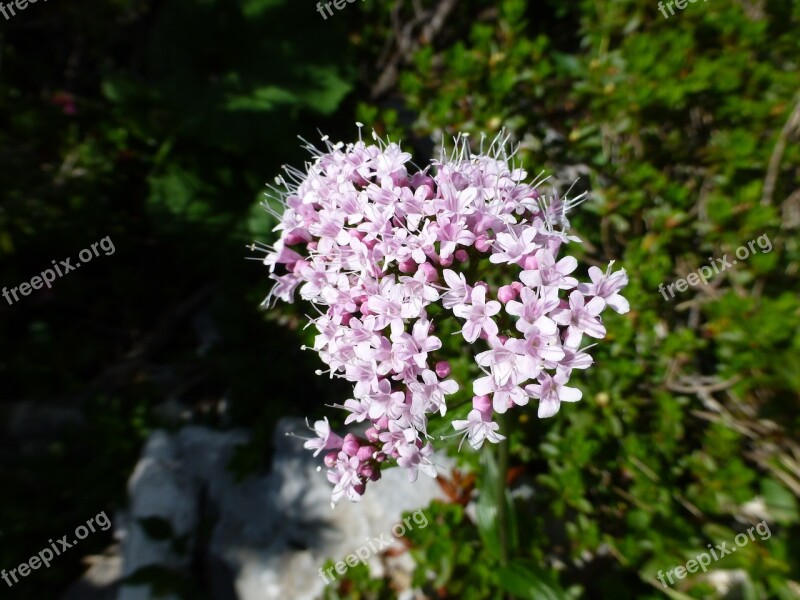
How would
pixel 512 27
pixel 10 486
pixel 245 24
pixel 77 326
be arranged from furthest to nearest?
pixel 77 326 → pixel 245 24 → pixel 10 486 → pixel 512 27

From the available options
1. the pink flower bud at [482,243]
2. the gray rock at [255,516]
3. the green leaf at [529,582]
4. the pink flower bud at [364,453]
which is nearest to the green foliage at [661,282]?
the green leaf at [529,582]

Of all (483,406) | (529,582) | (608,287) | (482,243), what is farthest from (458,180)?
(529,582)

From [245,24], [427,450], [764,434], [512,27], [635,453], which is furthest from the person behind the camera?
[245,24]

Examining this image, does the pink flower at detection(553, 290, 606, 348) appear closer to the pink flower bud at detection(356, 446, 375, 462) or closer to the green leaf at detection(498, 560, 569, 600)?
the pink flower bud at detection(356, 446, 375, 462)

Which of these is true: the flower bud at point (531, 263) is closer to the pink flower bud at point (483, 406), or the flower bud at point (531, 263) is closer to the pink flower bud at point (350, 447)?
the pink flower bud at point (483, 406)

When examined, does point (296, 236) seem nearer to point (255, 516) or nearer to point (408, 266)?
point (408, 266)

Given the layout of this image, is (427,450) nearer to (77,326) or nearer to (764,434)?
(764,434)

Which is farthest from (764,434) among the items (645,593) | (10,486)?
(10,486)
